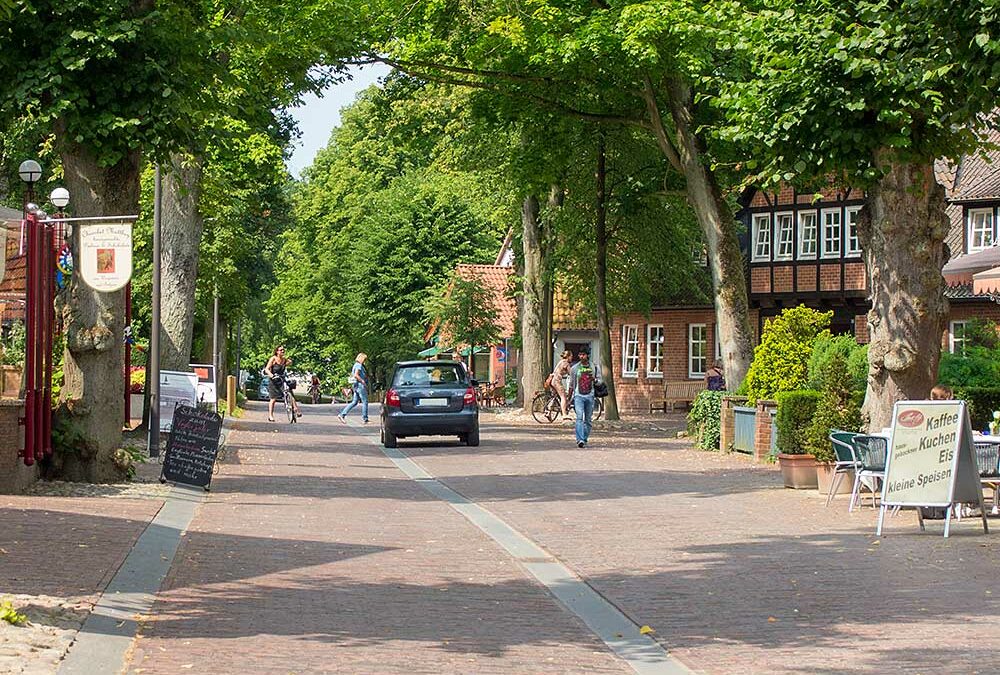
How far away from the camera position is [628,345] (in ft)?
191

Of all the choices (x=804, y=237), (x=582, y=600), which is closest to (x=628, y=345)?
(x=804, y=237)

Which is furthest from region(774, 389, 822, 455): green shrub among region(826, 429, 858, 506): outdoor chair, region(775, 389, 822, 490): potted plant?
region(826, 429, 858, 506): outdoor chair

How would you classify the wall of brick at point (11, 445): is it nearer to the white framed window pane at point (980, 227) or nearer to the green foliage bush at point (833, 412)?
the green foliage bush at point (833, 412)

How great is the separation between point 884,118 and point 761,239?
112ft

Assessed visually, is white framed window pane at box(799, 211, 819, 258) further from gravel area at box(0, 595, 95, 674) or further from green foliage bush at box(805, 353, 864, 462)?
gravel area at box(0, 595, 95, 674)

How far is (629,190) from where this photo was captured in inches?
1551

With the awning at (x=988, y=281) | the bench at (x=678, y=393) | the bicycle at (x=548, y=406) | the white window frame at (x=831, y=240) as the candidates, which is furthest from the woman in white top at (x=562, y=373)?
the awning at (x=988, y=281)

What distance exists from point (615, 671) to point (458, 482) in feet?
44.4

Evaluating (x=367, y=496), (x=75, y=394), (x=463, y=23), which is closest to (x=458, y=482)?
(x=367, y=496)

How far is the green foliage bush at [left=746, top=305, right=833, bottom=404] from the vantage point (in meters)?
26.2

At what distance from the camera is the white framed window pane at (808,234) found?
48062 millimetres

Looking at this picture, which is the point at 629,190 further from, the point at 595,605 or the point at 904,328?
the point at 595,605

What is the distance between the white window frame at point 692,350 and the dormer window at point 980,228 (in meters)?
13.7

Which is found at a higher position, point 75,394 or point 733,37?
point 733,37
